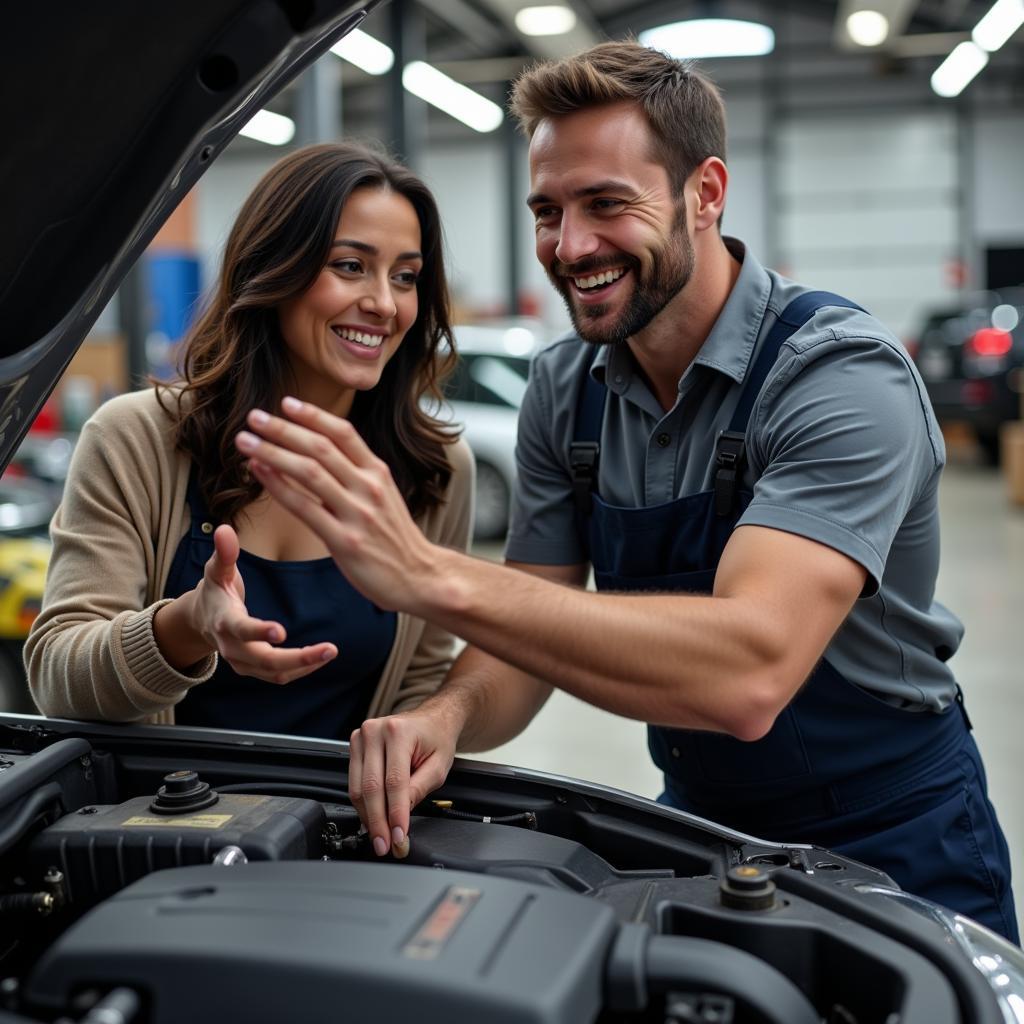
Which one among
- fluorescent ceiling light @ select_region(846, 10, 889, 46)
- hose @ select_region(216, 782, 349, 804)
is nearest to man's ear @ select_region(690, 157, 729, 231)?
hose @ select_region(216, 782, 349, 804)

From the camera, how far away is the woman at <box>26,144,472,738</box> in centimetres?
176

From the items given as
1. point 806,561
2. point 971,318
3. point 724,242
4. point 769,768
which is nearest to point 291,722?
point 769,768

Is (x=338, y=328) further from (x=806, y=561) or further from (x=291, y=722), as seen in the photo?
(x=806, y=561)

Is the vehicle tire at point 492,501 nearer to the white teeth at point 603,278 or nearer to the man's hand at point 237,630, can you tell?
the white teeth at point 603,278

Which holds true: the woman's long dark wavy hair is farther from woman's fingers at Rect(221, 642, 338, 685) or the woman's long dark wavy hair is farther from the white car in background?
the white car in background

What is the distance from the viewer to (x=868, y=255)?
1619 cm

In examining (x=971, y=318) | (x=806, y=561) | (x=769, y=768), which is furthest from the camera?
(x=971, y=318)

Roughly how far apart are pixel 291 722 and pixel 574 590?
757mm

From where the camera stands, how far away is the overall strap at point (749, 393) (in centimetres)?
159

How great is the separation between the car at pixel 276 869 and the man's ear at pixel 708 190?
0.64 m

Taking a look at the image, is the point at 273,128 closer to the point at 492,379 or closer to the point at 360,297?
the point at 492,379

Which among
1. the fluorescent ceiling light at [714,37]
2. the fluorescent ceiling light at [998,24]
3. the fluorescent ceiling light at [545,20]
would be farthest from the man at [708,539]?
the fluorescent ceiling light at [714,37]

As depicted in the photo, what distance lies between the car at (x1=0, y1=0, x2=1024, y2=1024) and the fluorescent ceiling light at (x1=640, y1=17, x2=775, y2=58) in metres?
12.4

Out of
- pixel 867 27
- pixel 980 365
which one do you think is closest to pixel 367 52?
pixel 867 27
